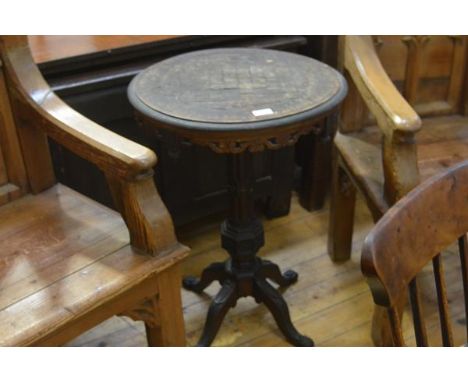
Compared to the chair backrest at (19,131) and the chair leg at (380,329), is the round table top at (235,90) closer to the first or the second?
the chair backrest at (19,131)

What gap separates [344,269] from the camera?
2.19 metres

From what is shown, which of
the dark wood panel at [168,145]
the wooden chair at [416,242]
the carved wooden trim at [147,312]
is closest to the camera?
the wooden chair at [416,242]

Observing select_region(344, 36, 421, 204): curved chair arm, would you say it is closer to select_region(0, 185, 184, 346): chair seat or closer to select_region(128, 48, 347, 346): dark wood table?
select_region(128, 48, 347, 346): dark wood table

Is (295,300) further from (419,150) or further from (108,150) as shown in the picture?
(108,150)

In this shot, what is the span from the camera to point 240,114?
1.44 m

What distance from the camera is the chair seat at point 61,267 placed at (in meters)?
1.21

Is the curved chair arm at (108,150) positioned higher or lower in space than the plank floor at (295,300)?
higher

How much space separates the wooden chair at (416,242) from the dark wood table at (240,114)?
56 centimetres

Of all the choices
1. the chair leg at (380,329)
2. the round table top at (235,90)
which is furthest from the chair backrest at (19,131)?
the chair leg at (380,329)

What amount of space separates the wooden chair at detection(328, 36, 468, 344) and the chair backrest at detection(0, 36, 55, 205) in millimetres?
814

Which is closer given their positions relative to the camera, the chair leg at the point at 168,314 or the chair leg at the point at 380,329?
the chair leg at the point at 168,314
